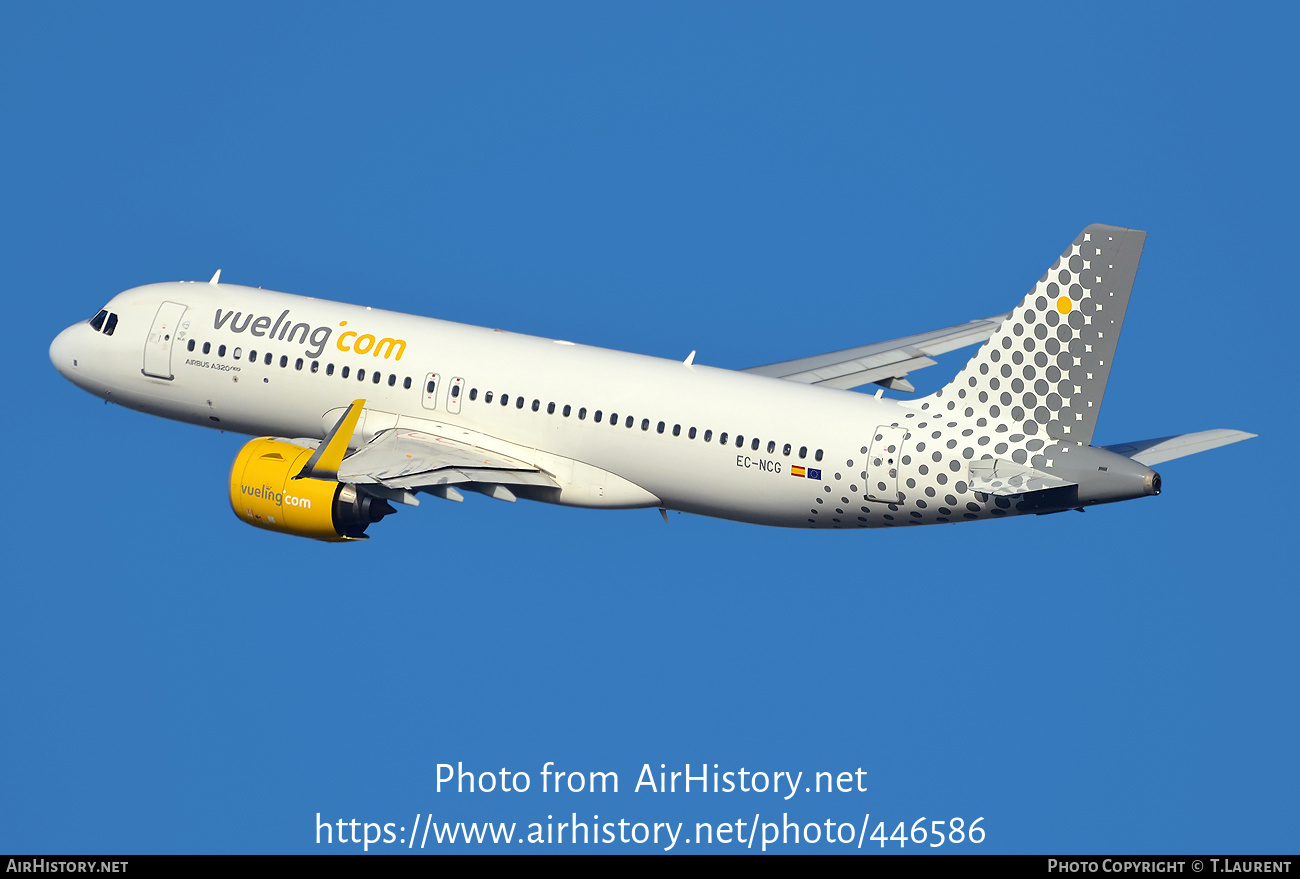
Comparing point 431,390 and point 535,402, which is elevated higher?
point 431,390

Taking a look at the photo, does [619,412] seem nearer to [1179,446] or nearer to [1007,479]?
[1007,479]

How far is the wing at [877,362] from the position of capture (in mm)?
60938

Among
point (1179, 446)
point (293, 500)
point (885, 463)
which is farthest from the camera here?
point (293, 500)

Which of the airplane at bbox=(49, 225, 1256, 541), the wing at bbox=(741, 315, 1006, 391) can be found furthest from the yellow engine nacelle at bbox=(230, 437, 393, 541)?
the wing at bbox=(741, 315, 1006, 391)

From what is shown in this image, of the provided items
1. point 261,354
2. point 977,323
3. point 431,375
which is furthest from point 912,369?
point 261,354

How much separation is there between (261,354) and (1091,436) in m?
22.7

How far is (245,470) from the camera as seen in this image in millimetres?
56281

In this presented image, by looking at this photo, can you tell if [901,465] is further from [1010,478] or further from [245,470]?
[245,470]

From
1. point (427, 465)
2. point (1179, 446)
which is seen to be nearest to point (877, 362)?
point (1179, 446)

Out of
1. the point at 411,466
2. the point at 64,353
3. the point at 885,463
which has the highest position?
the point at 64,353

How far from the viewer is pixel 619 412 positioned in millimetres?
56125

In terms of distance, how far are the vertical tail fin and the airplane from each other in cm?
5

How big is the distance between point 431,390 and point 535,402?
297cm

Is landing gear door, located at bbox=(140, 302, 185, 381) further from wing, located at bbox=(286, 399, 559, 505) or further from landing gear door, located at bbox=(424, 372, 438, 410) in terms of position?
landing gear door, located at bbox=(424, 372, 438, 410)
